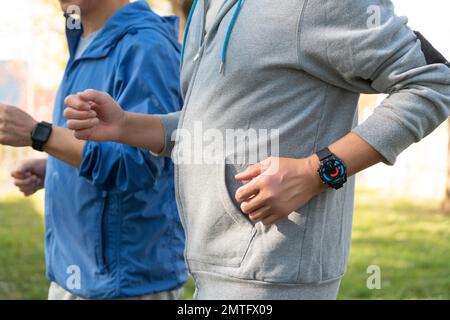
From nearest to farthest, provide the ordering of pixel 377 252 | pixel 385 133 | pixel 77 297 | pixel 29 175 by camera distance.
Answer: pixel 385 133 → pixel 77 297 → pixel 29 175 → pixel 377 252

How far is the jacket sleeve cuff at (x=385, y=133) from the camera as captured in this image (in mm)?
2035

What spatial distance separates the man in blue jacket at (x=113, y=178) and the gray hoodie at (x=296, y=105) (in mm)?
607

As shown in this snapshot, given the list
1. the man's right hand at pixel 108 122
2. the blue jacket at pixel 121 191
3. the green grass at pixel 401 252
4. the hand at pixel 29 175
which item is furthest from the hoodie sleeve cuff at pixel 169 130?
the green grass at pixel 401 252

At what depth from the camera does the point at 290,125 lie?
213 cm

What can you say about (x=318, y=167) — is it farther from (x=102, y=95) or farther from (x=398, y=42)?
(x=102, y=95)

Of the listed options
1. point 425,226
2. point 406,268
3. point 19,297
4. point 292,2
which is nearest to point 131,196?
point 292,2

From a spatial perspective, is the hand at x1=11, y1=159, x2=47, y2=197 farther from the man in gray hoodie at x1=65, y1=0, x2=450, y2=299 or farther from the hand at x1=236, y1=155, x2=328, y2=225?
the hand at x1=236, y1=155, x2=328, y2=225

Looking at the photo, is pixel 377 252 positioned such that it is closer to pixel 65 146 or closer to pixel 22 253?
pixel 22 253

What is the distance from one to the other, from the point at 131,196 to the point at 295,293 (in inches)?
40.2

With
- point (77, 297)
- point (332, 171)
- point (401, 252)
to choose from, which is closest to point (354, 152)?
point (332, 171)

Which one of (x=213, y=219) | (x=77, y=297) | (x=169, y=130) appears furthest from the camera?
(x=77, y=297)

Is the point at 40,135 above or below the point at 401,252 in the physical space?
above

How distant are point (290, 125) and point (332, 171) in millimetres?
181

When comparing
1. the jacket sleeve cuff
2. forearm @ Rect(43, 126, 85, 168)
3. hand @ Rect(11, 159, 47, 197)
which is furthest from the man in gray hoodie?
hand @ Rect(11, 159, 47, 197)
